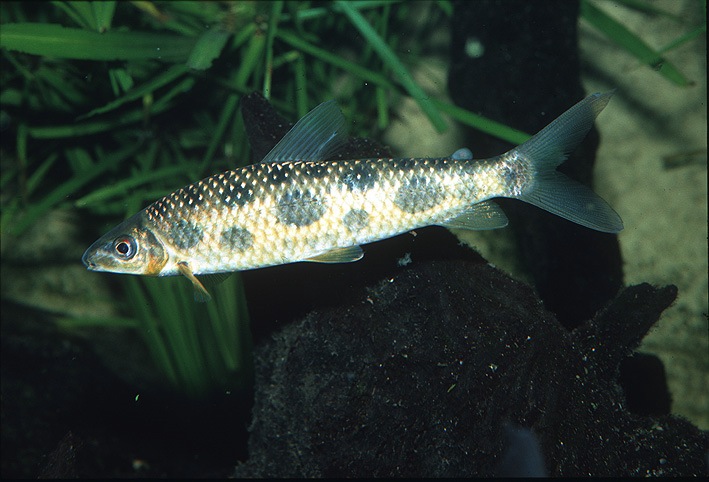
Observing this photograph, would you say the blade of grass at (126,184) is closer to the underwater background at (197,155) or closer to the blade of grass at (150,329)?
the underwater background at (197,155)

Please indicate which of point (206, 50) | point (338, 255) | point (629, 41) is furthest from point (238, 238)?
point (629, 41)

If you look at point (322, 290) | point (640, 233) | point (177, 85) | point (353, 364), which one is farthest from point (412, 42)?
point (353, 364)

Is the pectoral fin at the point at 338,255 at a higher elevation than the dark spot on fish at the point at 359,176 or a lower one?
lower

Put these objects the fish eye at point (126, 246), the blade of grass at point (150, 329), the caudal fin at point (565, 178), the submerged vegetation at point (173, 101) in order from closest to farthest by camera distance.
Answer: the caudal fin at point (565, 178) < the fish eye at point (126, 246) < the submerged vegetation at point (173, 101) < the blade of grass at point (150, 329)

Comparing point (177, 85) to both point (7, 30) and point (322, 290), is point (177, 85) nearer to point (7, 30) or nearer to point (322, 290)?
point (7, 30)

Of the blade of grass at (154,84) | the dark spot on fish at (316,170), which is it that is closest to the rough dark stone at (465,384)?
the dark spot on fish at (316,170)

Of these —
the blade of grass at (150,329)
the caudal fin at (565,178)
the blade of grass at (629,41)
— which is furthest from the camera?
the blade of grass at (150,329)

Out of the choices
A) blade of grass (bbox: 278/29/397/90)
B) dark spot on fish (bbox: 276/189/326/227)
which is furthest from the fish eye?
blade of grass (bbox: 278/29/397/90)
